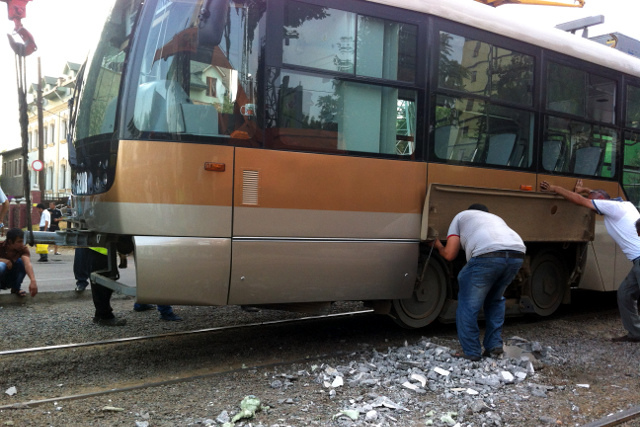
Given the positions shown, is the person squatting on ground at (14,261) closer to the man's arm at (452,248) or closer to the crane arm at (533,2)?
the man's arm at (452,248)

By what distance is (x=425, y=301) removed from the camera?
596 cm

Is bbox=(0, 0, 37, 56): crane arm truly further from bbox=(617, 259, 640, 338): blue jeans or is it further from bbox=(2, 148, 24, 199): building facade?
bbox=(2, 148, 24, 199): building facade

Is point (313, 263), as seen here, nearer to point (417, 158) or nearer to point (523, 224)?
point (417, 158)

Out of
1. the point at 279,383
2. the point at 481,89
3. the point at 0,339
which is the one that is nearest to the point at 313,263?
the point at 279,383

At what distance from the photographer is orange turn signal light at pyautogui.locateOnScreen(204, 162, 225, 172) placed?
4520 millimetres

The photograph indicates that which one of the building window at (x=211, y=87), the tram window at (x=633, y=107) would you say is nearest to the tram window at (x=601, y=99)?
the tram window at (x=633, y=107)

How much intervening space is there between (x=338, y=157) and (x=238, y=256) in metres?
1.25

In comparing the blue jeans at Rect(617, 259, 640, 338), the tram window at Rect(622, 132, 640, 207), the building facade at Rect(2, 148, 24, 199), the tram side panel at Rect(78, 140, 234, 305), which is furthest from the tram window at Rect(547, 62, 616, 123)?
the building facade at Rect(2, 148, 24, 199)

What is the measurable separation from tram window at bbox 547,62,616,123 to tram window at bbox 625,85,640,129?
347 millimetres

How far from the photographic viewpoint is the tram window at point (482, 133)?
5683 millimetres

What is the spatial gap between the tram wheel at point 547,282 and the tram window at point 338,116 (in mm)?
2600

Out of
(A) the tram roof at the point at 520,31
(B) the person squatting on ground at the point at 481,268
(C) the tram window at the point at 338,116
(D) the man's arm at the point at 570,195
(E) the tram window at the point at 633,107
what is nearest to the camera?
(C) the tram window at the point at 338,116

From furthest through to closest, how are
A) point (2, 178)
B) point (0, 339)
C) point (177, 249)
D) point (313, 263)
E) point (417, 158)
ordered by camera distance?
point (2, 178), point (0, 339), point (417, 158), point (313, 263), point (177, 249)

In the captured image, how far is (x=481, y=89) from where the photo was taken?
5902 mm
